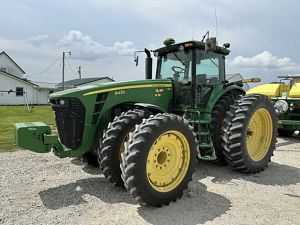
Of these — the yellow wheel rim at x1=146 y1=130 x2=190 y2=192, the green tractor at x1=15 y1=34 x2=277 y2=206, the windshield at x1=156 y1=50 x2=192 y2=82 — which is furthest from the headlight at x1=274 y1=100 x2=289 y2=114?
the yellow wheel rim at x1=146 y1=130 x2=190 y2=192

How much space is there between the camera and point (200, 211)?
3312 mm

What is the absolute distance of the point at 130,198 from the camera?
3676 mm

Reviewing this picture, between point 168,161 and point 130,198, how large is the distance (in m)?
0.79

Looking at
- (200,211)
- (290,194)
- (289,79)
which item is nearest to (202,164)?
(290,194)

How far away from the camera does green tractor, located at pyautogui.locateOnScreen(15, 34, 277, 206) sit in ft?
11.1

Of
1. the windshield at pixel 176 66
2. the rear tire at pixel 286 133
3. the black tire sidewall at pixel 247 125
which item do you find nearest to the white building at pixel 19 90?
the windshield at pixel 176 66

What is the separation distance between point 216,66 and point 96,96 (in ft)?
9.54

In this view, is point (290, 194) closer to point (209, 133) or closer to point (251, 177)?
point (251, 177)

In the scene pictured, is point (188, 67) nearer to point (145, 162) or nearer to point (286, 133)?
point (145, 162)

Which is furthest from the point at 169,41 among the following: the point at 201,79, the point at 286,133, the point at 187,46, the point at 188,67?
the point at 286,133

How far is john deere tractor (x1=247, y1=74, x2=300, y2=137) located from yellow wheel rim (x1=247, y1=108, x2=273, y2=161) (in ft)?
11.8

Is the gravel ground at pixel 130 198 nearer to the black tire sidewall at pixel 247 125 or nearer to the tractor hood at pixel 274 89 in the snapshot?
the black tire sidewall at pixel 247 125

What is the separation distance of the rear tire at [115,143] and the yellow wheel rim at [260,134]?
9.22ft

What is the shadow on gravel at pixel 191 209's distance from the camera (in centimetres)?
309
